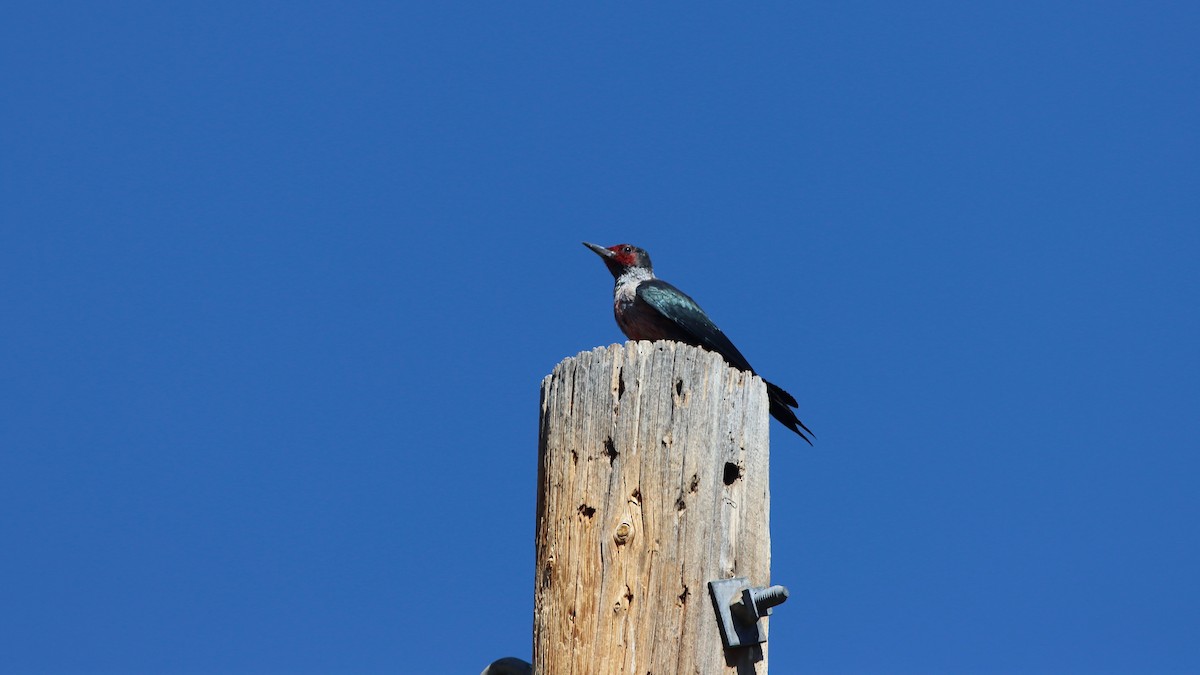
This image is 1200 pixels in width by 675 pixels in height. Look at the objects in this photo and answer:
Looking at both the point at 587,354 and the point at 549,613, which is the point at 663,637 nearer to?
the point at 549,613

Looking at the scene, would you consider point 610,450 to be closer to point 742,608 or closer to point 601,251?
point 742,608

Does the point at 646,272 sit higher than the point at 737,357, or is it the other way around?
the point at 646,272

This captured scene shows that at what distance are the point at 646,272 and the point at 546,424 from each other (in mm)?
4217

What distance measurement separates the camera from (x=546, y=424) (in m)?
3.98

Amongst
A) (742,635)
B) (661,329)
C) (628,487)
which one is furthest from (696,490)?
(661,329)

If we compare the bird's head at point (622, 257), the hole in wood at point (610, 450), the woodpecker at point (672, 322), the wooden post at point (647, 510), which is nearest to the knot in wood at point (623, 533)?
the wooden post at point (647, 510)

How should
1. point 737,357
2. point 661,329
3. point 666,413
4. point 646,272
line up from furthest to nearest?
1. point 646,272
2. point 661,329
3. point 737,357
4. point 666,413

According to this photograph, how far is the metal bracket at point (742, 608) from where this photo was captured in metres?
3.52

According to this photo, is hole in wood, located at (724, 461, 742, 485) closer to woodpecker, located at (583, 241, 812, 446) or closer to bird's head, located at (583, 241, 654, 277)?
woodpecker, located at (583, 241, 812, 446)

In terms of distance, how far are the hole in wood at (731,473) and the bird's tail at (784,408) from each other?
2.30 m

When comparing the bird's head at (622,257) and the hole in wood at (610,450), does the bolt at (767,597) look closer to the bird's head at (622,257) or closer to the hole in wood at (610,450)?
the hole in wood at (610,450)

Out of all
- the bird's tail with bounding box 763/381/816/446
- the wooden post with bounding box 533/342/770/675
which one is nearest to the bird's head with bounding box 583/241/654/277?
the bird's tail with bounding box 763/381/816/446

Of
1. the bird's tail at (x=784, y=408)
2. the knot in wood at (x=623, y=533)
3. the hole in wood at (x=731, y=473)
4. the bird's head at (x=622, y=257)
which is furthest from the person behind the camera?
the bird's head at (x=622, y=257)

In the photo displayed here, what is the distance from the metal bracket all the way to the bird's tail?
2565 millimetres
